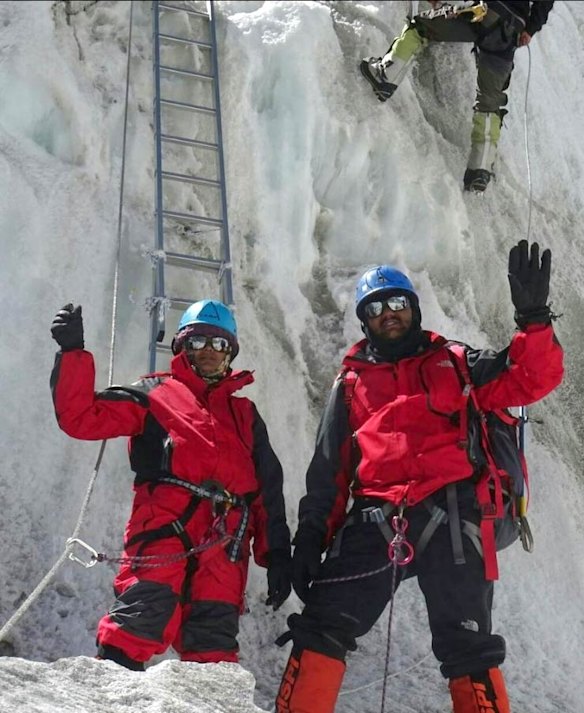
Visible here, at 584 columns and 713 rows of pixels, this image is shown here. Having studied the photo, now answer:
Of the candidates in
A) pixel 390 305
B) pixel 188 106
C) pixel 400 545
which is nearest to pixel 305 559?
pixel 400 545

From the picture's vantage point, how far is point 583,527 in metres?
6.19

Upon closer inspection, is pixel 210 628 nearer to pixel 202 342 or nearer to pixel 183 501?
pixel 183 501

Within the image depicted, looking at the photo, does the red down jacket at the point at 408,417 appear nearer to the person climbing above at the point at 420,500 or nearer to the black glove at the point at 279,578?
the person climbing above at the point at 420,500

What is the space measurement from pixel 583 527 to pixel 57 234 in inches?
138

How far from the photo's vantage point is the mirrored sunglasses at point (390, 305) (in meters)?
4.71

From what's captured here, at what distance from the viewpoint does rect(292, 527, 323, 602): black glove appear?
13.9ft

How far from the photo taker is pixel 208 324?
4.79 meters

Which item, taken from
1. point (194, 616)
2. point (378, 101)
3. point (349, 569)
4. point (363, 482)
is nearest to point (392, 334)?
point (363, 482)

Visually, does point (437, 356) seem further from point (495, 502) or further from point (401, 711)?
point (401, 711)

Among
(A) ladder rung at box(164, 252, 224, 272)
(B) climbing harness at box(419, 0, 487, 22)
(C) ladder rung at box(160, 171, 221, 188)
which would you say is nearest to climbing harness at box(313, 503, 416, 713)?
(A) ladder rung at box(164, 252, 224, 272)

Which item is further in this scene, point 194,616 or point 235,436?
point 235,436

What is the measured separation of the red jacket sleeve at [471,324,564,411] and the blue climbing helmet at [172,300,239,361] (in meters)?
1.19

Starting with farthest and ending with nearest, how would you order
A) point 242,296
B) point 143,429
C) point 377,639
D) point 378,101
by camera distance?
1. point 378,101
2. point 242,296
3. point 377,639
4. point 143,429

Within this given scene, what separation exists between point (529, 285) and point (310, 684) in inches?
70.2
